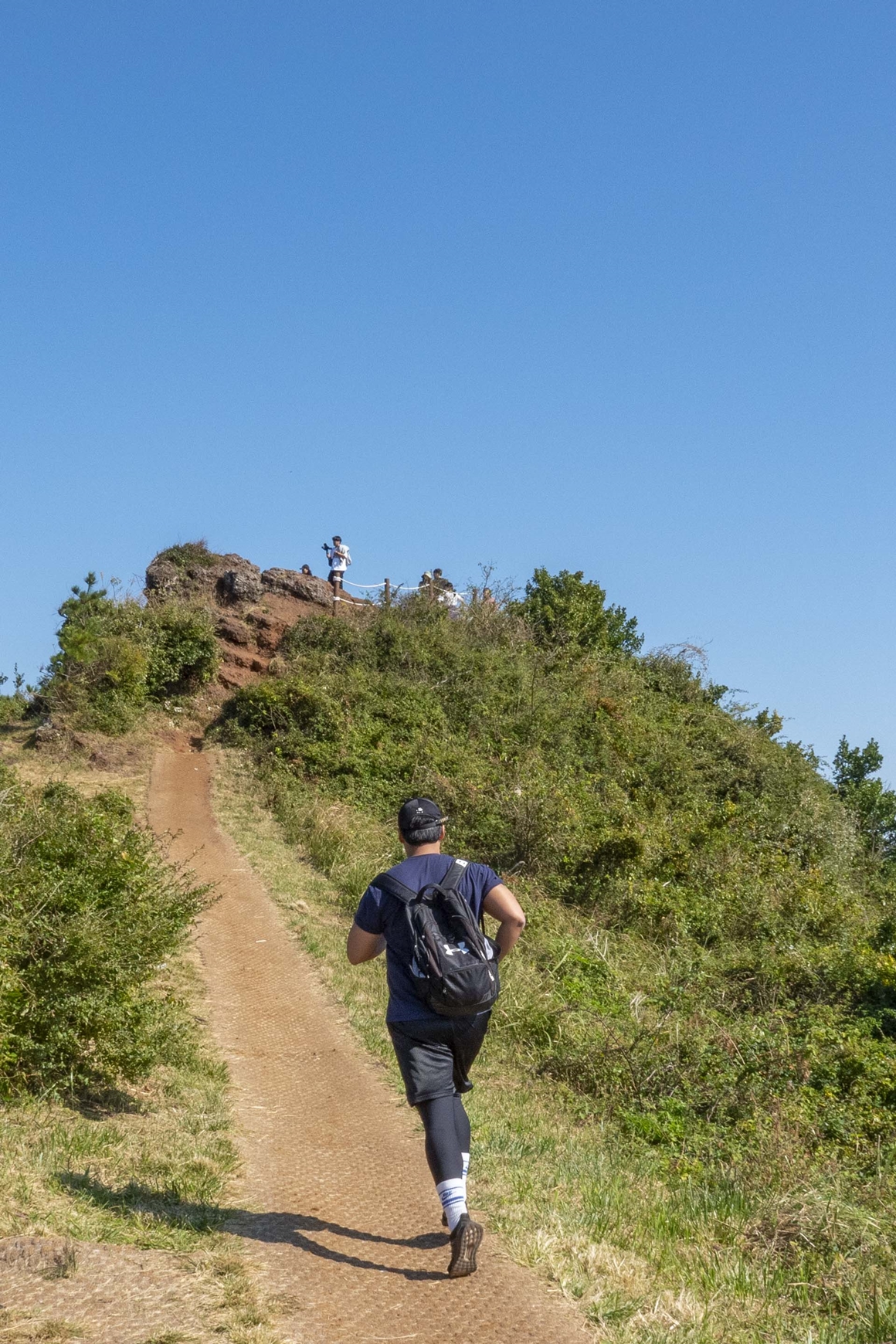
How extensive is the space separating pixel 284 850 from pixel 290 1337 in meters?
13.3

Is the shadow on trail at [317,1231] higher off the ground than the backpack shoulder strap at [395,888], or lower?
lower

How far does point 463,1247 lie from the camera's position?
13.1ft

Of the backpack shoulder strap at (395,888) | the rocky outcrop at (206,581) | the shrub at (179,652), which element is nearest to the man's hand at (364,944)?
the backpack shoulder strap at (395,888)

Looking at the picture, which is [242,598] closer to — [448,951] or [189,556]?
[189,556]

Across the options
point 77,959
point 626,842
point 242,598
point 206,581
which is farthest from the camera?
point 206,581

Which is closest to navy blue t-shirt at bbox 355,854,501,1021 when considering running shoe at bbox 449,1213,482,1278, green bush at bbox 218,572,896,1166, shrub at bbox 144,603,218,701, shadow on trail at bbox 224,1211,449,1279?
running shoe at bbox 449,1213,482,1278

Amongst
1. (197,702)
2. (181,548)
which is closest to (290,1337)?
(197,702)

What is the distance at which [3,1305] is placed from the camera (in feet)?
11.3

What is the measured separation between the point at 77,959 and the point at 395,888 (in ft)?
10.7

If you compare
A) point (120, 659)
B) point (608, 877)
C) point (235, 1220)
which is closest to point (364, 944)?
point (235, 1220)

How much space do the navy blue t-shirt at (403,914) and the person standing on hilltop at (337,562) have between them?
27.0 meters

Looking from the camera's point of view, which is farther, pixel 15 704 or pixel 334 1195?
pixel 15 704

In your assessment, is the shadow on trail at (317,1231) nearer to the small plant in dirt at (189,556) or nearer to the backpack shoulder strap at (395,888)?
the backpack shoulder strap at (395,888)

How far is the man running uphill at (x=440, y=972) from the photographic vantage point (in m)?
4.10
